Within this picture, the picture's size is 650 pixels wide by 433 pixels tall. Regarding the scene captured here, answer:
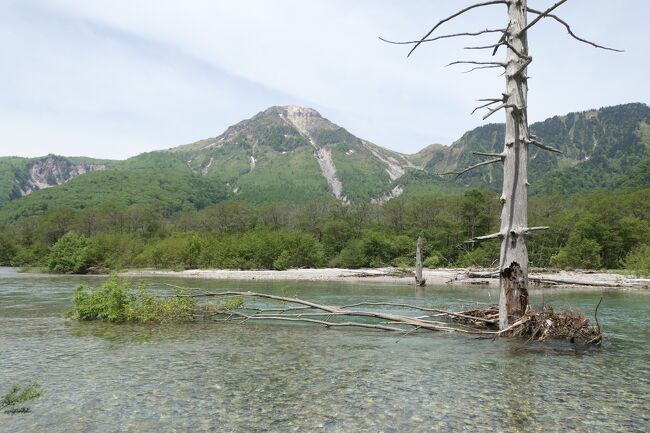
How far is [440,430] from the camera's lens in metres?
8.03

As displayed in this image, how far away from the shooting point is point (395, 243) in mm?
100125

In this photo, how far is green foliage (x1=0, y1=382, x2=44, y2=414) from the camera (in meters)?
9.02

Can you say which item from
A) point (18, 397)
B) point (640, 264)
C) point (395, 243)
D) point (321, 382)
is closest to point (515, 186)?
point (321, 382)

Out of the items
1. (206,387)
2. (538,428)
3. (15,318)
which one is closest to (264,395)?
(206,387)

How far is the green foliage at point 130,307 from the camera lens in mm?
21672

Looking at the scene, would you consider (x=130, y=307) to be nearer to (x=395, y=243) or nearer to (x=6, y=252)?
(x=395, y=243)

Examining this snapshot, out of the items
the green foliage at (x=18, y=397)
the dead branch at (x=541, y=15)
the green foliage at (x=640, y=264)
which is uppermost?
the dead branch at (x=541, y=15)

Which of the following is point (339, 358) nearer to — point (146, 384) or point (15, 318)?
point (146, 384)

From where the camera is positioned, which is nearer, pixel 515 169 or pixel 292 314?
pixel 515 169

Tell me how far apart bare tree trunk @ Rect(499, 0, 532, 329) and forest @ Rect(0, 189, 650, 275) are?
54.3m

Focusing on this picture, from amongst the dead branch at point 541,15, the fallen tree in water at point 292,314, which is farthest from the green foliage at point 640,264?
the dead branch at point 541,15

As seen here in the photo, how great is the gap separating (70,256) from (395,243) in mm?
66272

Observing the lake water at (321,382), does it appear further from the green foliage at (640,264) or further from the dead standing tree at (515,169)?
the green foliage at (640,264)

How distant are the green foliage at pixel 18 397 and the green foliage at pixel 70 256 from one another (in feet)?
304
